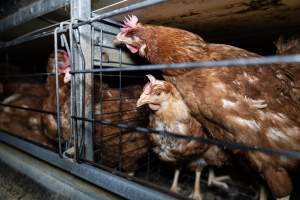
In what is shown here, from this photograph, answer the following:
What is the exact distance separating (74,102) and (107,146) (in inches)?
21.4

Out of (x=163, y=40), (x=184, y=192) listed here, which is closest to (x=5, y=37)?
(x=163, y=40)

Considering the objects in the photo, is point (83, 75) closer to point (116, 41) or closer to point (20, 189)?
point (116, 41)

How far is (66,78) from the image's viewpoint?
1.69m

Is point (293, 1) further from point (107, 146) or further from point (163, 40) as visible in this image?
point (107, 146)

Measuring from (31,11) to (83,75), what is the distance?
0.58 meters

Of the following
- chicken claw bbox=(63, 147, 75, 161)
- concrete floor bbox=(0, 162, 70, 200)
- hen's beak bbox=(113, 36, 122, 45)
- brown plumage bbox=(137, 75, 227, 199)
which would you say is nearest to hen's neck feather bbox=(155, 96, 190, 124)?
brown plumage bbox=(137, 75, 227, 199)

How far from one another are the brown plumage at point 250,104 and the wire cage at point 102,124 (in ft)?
0.41

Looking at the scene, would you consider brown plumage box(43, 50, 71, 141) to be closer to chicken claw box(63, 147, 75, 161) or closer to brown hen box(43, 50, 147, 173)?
brown hen box(43, 50, 147, 173)

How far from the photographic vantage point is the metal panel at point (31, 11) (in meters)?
1.31

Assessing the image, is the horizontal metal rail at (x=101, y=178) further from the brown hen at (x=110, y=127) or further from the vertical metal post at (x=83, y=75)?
the brown hen at (x=110, y=127)

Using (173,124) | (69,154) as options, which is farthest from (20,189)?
(173,124)

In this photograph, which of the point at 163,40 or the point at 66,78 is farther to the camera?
the point at 66,78

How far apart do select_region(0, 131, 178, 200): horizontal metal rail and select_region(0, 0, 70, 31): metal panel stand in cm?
75

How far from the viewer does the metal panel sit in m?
1.31
